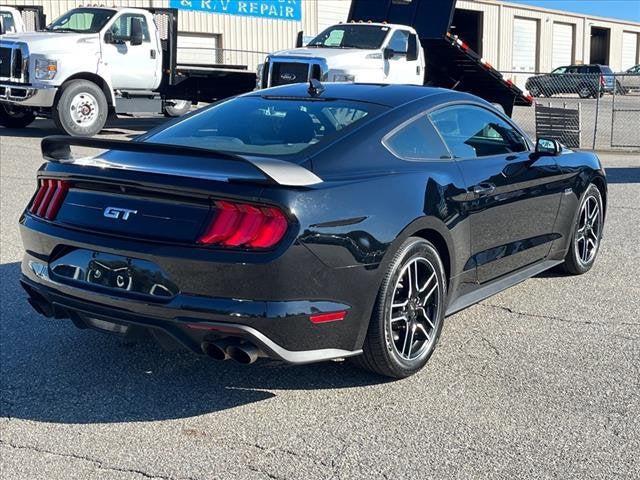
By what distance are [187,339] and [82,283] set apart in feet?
2.13

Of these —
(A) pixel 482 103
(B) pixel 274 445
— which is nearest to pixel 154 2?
(A) pixel 482 103

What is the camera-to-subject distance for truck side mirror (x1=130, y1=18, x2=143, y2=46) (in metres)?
16.1

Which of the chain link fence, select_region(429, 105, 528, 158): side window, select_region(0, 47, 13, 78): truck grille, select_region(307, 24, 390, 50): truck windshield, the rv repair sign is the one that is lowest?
the chain link fence

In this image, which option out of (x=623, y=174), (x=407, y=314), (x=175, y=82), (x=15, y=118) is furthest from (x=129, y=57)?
(x=407, y=314)

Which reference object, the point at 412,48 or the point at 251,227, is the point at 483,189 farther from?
the point at 412,48

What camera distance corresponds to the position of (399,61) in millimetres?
17016

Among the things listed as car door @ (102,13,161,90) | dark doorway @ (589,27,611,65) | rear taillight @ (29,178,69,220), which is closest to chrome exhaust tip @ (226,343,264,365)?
rear taillight @ (29,178,69,220)

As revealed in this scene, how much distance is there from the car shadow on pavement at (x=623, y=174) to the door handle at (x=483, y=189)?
24.5 ft

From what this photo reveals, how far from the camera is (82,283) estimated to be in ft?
13.2

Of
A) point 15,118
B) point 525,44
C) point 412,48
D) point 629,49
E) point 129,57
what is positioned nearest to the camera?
point 129,57

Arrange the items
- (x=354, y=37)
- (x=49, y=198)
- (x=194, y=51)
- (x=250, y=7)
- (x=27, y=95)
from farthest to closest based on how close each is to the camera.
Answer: (x=250, y=7) → (x=194, y=51) → (x=354, y=37) → (x=27, y=95) → (x=49, y=198)

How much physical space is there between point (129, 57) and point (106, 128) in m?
2.66

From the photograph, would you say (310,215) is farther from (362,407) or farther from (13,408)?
(13,408)

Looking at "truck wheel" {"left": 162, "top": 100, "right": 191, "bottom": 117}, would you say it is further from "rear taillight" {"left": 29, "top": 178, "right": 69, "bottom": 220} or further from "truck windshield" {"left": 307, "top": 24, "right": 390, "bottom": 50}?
"rear taillight" {"left": 29, "top": 178, "right": 69, "bottom": 220}
